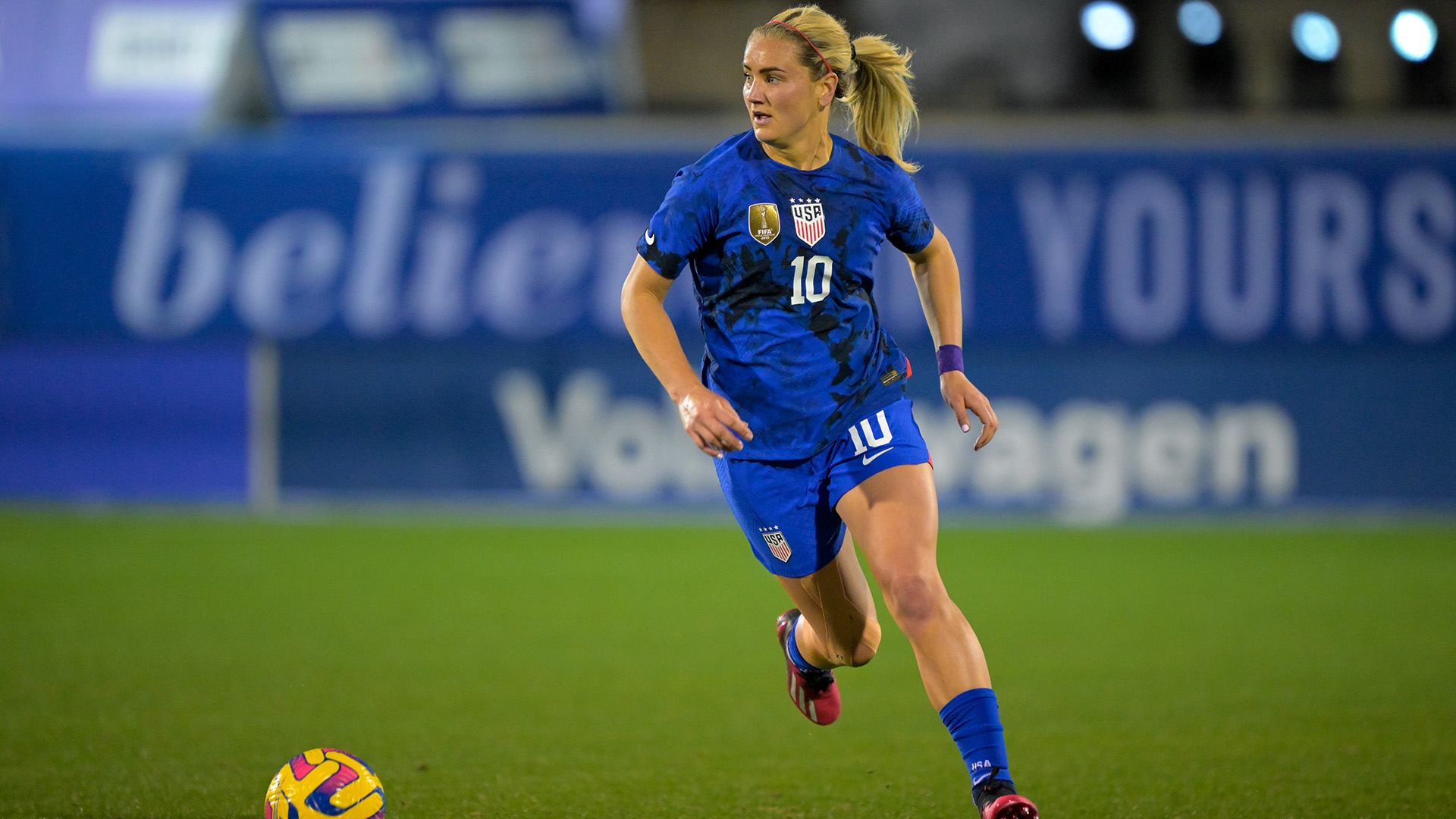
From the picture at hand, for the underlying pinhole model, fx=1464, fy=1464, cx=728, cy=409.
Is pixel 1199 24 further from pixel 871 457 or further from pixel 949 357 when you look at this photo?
pixel 871 457

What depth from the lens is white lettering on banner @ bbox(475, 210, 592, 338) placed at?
1314 centimetres

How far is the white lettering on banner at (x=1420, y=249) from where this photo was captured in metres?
12.6

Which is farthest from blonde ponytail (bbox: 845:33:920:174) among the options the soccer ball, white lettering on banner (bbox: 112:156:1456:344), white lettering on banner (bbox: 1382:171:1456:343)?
white lettering on banner (bbox: 1382:171:1456:343)

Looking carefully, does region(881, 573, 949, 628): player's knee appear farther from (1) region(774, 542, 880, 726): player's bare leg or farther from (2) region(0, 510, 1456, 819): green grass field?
(2) region(0, 510, 1456, 819): green grass field

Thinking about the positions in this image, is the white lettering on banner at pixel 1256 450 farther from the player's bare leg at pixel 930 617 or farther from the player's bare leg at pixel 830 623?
the player's bare leg at pixel 930 617

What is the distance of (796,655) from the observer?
16.5ft

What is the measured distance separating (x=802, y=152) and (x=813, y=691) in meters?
1.95

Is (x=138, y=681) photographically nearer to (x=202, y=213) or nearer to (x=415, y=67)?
(x=202, y=213)

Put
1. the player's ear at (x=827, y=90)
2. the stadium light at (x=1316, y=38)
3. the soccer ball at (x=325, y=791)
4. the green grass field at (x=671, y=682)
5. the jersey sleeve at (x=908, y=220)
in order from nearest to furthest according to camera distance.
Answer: the soccer ball at (x=325, y=791) < the player's ear at (x=827, y=90) < the jersey sleeve at (x=908, y=220) < the green grass field at (x=671, y=682) < the stadium light at (x=1316, y=38)

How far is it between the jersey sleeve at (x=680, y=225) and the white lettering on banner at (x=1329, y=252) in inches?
395

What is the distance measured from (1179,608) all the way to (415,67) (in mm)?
9858

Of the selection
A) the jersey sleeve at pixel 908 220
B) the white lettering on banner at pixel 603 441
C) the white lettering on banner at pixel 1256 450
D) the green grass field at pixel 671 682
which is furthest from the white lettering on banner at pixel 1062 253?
the jersey sleeve at pixel 908 220

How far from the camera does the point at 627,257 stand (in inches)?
514

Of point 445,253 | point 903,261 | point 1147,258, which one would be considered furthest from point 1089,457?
point 445,253
